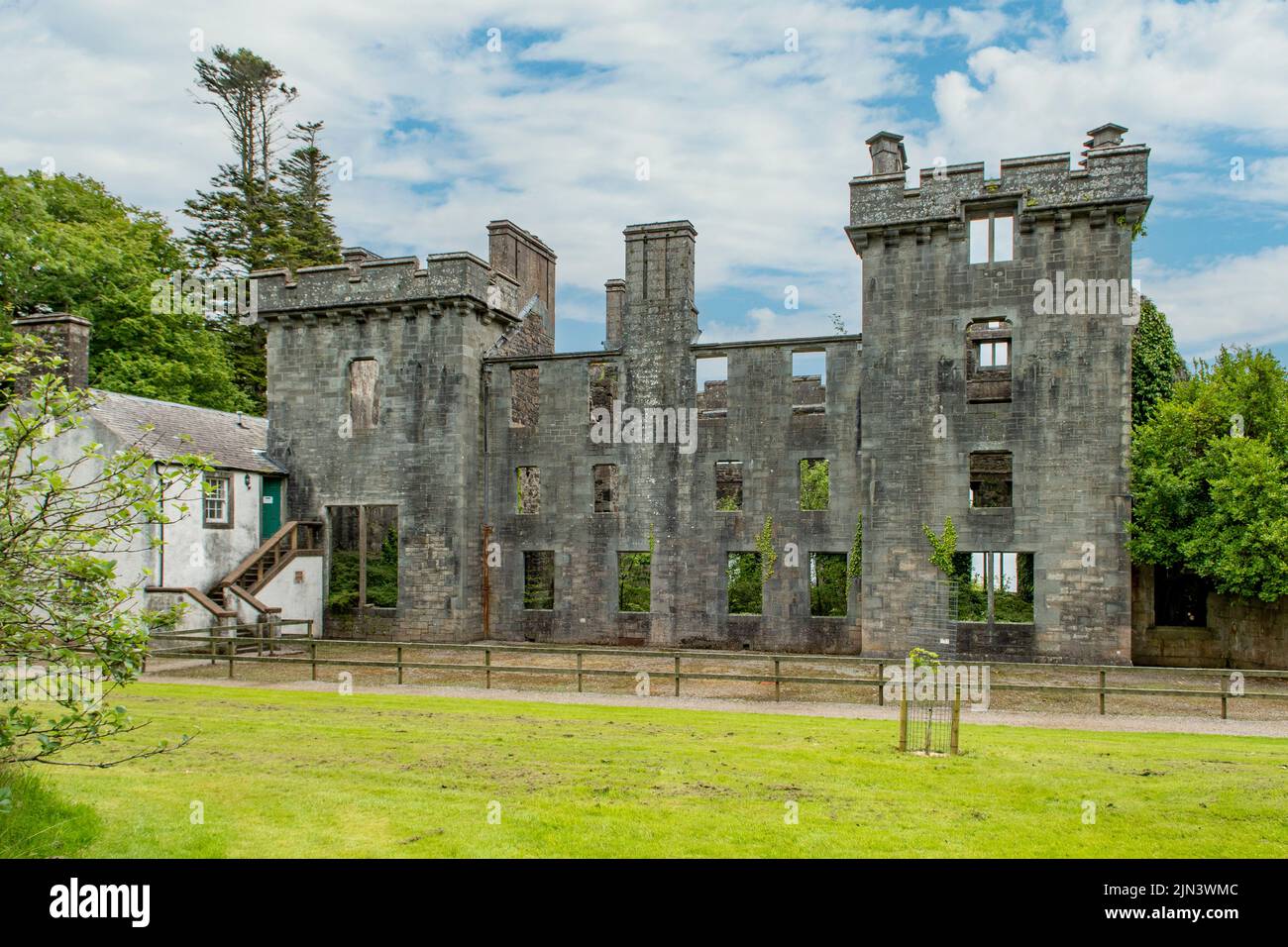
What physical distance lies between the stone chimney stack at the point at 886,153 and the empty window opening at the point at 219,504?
18143mm

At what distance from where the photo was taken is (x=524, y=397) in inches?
1062

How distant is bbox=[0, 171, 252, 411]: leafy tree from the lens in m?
28.0

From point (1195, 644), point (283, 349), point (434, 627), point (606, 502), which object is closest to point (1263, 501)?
point (1195, 644)

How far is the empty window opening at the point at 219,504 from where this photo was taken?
23.0 metres

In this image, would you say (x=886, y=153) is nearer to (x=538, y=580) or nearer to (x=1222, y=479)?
(x=1222, y=479)

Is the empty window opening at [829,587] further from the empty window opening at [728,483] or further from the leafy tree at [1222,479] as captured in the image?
the leafy tree at [1222,479]

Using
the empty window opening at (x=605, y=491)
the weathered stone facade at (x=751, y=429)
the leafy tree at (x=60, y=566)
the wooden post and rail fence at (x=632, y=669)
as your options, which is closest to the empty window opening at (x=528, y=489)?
the weathered stone facade at (x=751, y=429)

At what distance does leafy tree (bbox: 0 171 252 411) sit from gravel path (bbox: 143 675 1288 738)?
52.5 feet

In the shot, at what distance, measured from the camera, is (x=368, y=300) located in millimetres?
24734

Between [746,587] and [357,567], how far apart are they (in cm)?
1107

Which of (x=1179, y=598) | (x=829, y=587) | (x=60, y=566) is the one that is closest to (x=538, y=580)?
(x=829, y=587)

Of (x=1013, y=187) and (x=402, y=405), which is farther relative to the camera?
(x=402, y=405)

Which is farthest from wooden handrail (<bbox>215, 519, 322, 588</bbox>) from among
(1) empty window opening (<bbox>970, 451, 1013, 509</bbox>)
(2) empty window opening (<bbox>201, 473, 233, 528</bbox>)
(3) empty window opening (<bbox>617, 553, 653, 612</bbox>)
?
(1) empty window opening (<bbox>970, 451, 1013, 509</bbox>)
